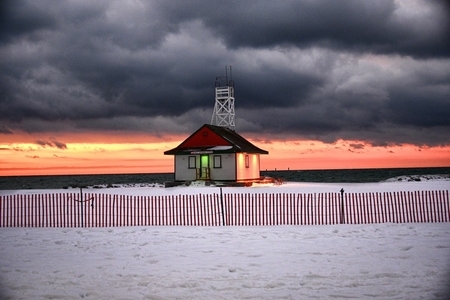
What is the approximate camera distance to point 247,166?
146ft

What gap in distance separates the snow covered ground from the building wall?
26.3 m

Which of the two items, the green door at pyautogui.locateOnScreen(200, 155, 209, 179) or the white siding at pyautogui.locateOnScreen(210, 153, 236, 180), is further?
the green door at pyautogui.locateOnScreen(200, 155, 209, 179)

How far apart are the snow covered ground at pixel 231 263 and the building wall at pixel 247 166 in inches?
1037

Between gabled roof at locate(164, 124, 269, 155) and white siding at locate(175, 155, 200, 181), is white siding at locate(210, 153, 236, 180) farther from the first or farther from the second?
white siding at locate(175, 155, 200, 181)

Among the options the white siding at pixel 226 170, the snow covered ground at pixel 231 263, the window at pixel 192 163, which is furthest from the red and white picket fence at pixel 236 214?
the window at pixel 192 163

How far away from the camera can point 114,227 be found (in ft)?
56.7

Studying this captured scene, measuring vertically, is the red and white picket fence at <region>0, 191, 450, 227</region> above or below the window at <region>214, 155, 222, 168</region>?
below

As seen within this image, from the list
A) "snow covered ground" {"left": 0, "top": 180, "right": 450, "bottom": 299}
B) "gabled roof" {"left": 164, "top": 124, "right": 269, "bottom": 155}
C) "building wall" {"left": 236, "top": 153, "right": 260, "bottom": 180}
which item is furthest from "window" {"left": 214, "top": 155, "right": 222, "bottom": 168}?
"snow covered ground" {"left": 0, "top": 180, "right": 450, "bottom": 299}

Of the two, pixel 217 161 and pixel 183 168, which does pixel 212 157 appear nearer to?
pixel 217 161

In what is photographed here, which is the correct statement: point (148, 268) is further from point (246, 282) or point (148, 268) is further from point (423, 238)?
point (423, 238)

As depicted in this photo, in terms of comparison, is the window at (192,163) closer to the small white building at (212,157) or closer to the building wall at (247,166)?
the small white building at (212,157)

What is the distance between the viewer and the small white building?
41.8 m

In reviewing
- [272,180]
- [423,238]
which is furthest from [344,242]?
[272,180]

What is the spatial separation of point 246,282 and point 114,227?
9.51 metres
